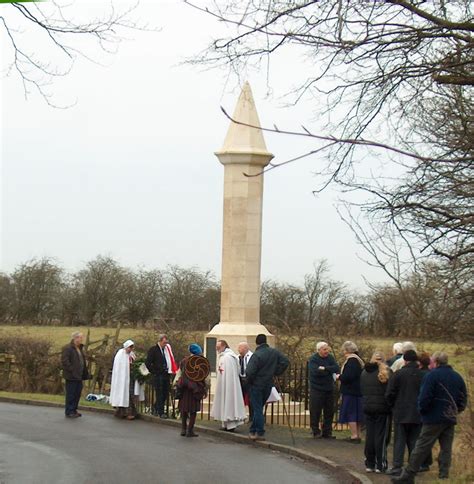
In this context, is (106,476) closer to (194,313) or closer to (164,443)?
(164,443)

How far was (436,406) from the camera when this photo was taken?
41.1 ft

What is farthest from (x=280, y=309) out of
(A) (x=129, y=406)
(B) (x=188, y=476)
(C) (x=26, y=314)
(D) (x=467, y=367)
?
(B) (x=188, y=476)

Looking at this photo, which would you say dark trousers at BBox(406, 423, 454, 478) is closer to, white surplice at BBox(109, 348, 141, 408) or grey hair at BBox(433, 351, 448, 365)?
grey hair at BBox(433, 351, 448, 365)

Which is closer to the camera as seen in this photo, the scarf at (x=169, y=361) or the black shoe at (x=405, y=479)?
the black shoe at (x=405, y=479)

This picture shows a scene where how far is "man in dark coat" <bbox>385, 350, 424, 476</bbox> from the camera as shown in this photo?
13.3 meters

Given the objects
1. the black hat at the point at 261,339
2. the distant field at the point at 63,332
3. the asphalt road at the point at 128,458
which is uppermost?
the distant field at the point at 63,332

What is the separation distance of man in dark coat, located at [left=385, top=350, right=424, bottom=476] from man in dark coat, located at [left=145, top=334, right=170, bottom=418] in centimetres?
817

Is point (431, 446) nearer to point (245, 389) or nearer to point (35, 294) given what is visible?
point (245, 389)

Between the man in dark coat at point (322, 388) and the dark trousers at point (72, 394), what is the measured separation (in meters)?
5.39

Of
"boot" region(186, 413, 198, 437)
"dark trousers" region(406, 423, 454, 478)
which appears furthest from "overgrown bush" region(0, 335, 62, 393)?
"dark trousers" region(406, 423, 454, 478)

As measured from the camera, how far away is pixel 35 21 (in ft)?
34.6

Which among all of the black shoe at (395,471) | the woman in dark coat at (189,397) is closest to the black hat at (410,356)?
the black shoe at (395,471)

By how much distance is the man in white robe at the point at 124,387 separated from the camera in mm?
21094

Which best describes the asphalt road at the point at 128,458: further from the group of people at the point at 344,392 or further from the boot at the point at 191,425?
the group of people at the point at 344,392
